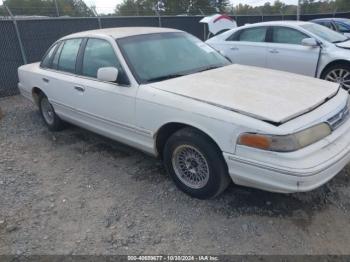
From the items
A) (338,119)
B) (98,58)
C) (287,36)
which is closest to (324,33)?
(287,36)

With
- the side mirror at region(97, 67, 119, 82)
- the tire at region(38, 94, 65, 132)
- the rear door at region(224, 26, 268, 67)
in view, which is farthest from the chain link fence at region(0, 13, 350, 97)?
the side mirror at region(97, 67, 119, 82)

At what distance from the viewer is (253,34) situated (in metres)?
7.88

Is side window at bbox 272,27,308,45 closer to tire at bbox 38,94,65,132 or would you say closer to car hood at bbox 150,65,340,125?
car hood at bbox 150,65,340,125

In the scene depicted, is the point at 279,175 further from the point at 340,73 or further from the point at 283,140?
the point at 340,73

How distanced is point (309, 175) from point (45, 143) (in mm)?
4041

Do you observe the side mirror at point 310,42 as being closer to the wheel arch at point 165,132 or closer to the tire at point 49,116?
the wheel arch at point 165,132

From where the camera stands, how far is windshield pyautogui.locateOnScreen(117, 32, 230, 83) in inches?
148

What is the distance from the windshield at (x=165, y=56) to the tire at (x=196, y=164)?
81 cm

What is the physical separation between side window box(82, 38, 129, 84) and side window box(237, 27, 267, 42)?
455cm

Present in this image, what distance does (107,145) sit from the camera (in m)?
4.97

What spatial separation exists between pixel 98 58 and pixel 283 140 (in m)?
2.61

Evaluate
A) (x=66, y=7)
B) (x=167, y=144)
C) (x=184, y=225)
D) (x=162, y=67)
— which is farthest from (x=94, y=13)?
(x=184, y=225)

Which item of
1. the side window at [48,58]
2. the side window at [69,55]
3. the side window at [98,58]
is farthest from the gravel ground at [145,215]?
the side window at [48,58]

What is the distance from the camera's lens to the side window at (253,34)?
768cm
